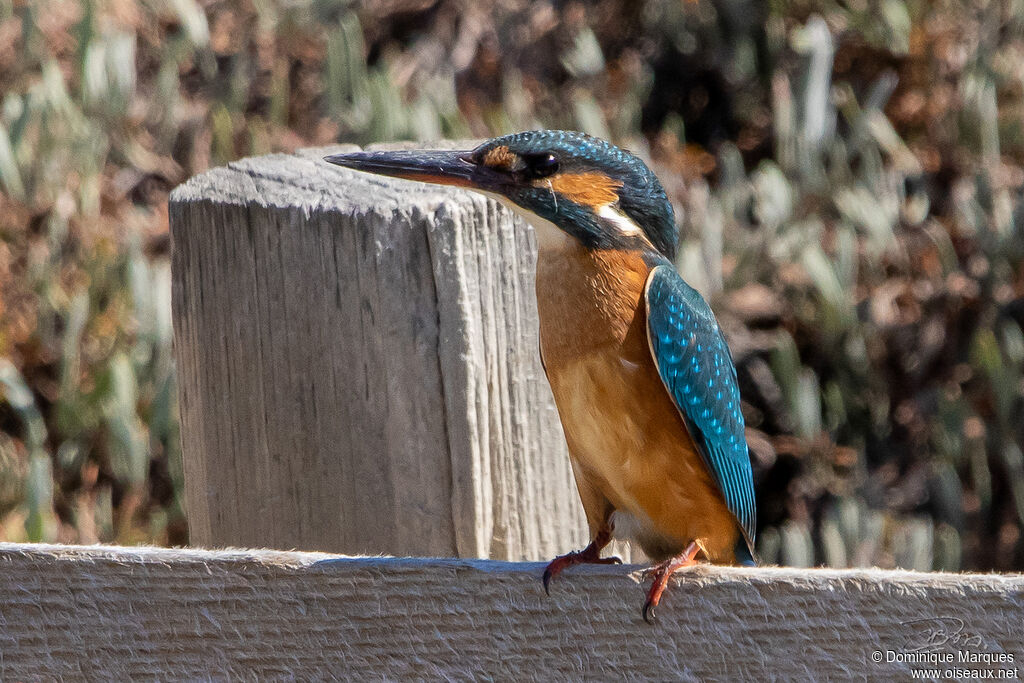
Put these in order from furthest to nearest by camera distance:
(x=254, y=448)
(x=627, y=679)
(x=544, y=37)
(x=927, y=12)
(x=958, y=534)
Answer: (x=544, y=37) < (x=927, y=12) < (x=958, y=534) < (x=254, y=448) < (x=627, y=679)

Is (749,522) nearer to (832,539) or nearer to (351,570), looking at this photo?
(351,570)

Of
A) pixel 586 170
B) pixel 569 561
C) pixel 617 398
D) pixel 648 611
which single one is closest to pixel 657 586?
pixel 648 611

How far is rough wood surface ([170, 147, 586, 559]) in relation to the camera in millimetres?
1741

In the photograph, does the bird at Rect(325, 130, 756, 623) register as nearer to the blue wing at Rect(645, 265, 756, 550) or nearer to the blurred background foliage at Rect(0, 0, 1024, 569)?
the blue wing at Rect(645, 265, 756, 550)

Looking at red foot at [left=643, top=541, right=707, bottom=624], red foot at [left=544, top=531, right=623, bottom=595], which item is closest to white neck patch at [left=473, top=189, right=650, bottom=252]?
red foot at [left=544, top=531, right=623, bottom=595]

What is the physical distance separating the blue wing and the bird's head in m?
0.11

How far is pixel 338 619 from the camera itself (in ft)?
4.61

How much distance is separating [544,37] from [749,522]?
303 cm

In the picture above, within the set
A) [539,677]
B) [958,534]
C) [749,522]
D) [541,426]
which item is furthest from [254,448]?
[958,534]

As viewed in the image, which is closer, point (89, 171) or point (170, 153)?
point (89, 171)

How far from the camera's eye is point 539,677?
4.56 feet

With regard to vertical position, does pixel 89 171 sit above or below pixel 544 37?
below

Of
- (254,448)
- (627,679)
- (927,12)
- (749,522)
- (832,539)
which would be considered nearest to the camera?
(627,679)
